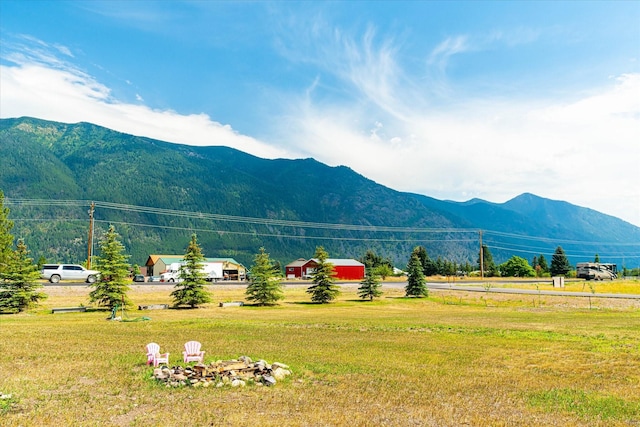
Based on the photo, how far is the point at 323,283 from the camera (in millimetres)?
51969

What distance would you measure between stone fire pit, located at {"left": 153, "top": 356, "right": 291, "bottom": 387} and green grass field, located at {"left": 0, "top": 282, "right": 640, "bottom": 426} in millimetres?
401

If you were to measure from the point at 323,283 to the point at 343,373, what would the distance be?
35826mm

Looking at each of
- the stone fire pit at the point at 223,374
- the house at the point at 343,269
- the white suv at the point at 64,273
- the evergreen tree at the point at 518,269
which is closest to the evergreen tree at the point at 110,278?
the white suv at the point at 64,273

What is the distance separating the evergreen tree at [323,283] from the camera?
5184 centimetres

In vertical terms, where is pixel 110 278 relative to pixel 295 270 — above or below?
above

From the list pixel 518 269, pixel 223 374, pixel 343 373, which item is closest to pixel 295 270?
pixel 518 269

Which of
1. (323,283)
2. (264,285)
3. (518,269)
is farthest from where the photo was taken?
(518,269)

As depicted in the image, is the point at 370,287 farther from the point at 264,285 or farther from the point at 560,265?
the point at 560,265

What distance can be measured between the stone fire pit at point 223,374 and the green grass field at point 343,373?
1.32 ft

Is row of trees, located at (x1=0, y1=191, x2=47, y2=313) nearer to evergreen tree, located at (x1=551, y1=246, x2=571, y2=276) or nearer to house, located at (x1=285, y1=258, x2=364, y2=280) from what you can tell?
house, located at (x1=285, y1=258, x2=364, y2=280)

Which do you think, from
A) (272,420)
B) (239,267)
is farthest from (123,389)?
(239,267)

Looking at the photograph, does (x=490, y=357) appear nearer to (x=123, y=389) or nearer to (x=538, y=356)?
(x=538, y=356)

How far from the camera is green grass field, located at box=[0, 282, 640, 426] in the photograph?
11.7m

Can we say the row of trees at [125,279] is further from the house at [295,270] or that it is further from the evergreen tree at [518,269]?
the evergreen tree at [518,269]
